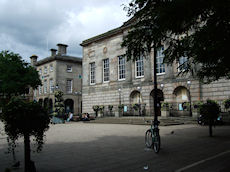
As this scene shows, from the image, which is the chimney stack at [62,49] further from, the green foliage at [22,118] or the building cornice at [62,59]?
the green foliage at [22,118]

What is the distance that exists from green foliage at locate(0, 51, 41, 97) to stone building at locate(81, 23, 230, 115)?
9.78 m

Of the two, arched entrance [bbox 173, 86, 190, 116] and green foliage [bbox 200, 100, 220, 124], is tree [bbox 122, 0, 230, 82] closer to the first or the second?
green foliage [bbox 200, 100, 220, 124]

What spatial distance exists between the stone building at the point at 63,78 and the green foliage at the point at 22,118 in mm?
39762

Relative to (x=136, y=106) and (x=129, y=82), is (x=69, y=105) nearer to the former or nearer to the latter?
(x=129, y=82)

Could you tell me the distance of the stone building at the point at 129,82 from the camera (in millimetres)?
23094

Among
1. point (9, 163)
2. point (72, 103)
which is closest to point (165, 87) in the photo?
point (9, 163)

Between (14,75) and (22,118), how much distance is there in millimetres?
33680

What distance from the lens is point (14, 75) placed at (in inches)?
1375

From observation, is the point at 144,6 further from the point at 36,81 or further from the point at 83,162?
the point at 36,81

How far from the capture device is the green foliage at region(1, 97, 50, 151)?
484 centimetres

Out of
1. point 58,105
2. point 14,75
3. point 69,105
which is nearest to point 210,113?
point 58,105

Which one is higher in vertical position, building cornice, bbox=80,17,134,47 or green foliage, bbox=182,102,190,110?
building cornice, bbox=80,17,134,47

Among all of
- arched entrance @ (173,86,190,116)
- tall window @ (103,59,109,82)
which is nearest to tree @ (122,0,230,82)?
arched entrance @ (173,86,190,116)

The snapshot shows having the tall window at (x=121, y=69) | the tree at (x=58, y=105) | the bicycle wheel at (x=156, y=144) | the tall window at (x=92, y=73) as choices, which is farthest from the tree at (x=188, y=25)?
the tall window at (x=92, y=73)
